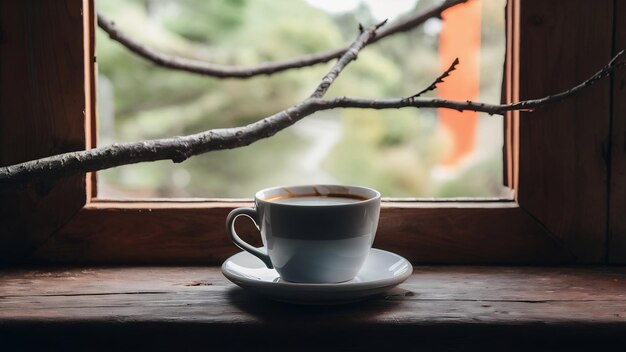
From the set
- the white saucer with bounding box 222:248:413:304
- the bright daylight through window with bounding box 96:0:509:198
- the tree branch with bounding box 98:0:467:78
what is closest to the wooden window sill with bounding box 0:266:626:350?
the white saucer with bounding box 222:248:413:304

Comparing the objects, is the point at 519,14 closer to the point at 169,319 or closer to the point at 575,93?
the point at 575,93

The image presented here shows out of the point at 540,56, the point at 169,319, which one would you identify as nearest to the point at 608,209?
the point at 540,56

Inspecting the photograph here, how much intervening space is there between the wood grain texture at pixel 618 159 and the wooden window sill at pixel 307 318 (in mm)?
97

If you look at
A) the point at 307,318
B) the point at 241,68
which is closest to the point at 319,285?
the point at 307,318

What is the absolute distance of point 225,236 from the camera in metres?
0.79

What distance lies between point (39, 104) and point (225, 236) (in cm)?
27

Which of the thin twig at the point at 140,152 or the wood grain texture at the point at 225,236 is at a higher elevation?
the thin twig at the point at 140,152

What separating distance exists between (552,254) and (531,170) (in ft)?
0.35

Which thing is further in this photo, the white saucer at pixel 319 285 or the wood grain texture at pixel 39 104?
the wood grain texture at pixel 39 104

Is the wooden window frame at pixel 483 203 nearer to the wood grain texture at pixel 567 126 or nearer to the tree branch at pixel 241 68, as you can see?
the wood grain texture at pixel 567 126

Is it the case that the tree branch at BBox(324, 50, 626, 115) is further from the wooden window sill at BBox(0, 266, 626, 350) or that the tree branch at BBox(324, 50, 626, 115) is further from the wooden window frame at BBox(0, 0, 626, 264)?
the wooden window sill at BBox(0, 266, 626, 350)

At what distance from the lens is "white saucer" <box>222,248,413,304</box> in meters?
0.60

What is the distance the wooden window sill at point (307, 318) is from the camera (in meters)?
0.59

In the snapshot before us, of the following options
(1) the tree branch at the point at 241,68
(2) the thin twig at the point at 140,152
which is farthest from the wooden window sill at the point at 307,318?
(1) the tree branch at the point at 241,68
